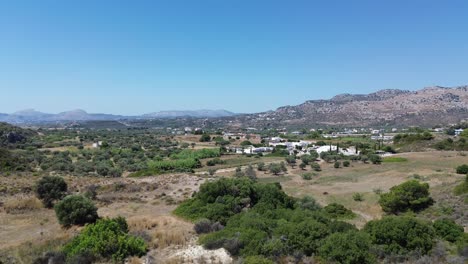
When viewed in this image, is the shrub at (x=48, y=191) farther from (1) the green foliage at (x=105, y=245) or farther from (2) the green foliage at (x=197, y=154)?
(2) the green foliage at (x=197, y=154)

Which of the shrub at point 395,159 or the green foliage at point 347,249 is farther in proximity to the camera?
the shrub at point 395,159

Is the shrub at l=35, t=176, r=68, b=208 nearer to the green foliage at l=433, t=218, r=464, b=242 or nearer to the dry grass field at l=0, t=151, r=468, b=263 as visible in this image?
the dry grass field at l=0, t=151, r=468, b=263

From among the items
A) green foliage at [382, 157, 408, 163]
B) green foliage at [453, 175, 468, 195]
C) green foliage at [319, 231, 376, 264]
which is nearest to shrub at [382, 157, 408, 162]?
green foliage at [382, 157, 408, 163]

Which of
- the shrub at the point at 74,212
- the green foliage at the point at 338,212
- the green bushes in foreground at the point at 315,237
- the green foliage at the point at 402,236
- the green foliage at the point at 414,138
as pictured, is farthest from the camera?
the green foliage at the point at 414,138

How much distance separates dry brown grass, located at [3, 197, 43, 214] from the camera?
2245 cm

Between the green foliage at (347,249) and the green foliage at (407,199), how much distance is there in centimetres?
1372

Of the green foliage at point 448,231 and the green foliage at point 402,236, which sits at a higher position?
the green foliage at point 402,236

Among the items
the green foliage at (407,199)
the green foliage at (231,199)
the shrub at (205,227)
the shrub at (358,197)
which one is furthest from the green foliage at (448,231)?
the shrub at (358,197)

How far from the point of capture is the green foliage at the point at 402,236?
12.9 meters

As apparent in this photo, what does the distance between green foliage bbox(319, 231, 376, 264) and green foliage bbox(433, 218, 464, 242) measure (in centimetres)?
585

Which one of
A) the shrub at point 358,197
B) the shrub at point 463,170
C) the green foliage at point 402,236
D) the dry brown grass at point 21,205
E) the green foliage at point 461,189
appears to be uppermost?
the green foliage at point 402,236

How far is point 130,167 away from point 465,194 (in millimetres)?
43954

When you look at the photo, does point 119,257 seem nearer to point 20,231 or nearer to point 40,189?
point 20,231

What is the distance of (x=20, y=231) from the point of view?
59.3 feet
